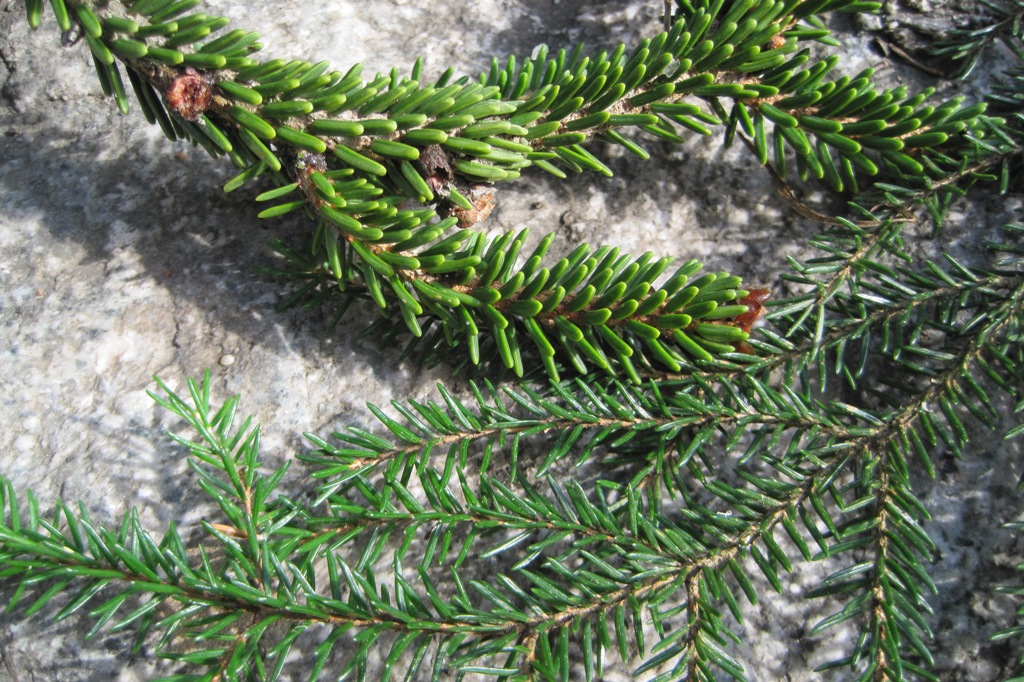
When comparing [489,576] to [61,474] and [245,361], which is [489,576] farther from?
[61,474]

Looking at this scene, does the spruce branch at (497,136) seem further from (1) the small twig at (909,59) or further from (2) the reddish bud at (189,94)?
(1) the small twig at (909,59)

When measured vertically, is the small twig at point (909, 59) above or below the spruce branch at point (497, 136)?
above

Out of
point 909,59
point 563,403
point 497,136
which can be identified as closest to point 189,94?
point 497,136

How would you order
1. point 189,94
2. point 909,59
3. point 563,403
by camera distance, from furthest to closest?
1. point 909,59
2. point 563,403
3. point 189,94

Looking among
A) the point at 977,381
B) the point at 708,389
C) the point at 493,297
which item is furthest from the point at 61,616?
the point at 977,381

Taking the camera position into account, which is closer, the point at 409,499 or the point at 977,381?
the point at 409,499

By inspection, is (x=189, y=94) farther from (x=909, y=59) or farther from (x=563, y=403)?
(x=909, y=59)

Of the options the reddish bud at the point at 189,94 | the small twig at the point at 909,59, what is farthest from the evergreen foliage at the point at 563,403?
the small twig at the point at 909,59

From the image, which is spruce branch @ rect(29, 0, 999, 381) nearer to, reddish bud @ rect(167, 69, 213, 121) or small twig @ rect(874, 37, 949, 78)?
reddish bud @ rect(167, 69, 213, 121)
